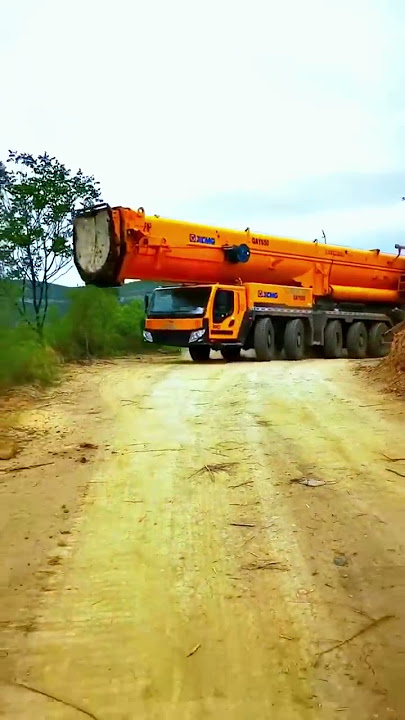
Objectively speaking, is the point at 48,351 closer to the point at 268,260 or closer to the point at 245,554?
the point at 268,260

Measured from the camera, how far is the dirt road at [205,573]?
3293 mm

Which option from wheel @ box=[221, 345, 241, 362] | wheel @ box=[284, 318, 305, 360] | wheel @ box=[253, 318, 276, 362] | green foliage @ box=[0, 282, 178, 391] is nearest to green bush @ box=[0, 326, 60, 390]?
green foliage @ box=[0, 282, 178, 391]

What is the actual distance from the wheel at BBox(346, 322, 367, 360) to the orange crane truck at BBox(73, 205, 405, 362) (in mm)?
31

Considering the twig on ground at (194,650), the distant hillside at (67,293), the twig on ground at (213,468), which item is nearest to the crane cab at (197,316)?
the distant hillside at (67,293)

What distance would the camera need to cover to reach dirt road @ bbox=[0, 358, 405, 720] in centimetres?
329

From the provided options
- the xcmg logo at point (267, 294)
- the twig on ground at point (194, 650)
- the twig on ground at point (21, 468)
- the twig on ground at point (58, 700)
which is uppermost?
the xcmg logo at point (267, 294)

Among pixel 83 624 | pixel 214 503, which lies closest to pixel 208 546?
pixel 214 503

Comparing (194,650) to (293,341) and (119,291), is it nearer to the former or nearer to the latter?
(293,341)

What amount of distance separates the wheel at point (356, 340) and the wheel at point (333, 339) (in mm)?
529

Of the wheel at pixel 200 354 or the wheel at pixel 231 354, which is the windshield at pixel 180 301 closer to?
the wheel at pixel 200 354

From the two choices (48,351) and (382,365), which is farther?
(48,351)

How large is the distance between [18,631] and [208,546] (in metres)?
1.43

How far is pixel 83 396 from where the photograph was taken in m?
11.2

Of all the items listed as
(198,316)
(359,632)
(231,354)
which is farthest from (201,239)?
(359,632)
